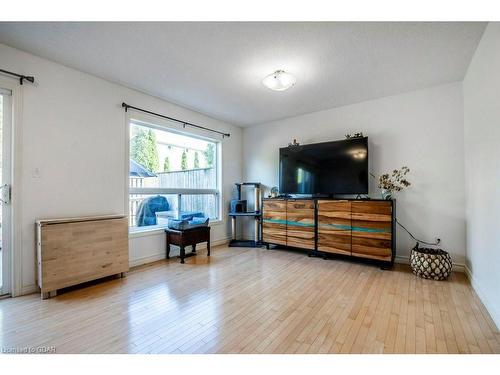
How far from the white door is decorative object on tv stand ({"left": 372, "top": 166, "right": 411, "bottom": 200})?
4263mm

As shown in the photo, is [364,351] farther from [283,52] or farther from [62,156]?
[62,156]

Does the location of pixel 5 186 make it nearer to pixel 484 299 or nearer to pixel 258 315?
pixel 258 315

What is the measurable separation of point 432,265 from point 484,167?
117 centimetres

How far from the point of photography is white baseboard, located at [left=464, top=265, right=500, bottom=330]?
5.52ft

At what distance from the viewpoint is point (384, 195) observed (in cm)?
304

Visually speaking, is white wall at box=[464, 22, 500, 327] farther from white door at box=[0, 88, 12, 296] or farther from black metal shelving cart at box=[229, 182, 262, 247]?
white door at box=[0, 88, 12, 296]

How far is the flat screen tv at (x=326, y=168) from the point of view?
3.24m

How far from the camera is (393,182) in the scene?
3211 millimetres

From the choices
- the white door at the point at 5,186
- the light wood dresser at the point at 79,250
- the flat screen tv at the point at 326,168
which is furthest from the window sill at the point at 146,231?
the flat screen tv at the point at 326,168

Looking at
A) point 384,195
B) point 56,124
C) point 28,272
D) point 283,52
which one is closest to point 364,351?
point 384,195

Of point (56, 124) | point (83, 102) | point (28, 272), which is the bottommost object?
point (28, 272)

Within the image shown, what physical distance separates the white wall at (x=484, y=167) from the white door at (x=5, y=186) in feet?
13.8

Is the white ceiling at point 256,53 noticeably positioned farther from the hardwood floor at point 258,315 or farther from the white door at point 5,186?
the hardwood floor at point 258,315
